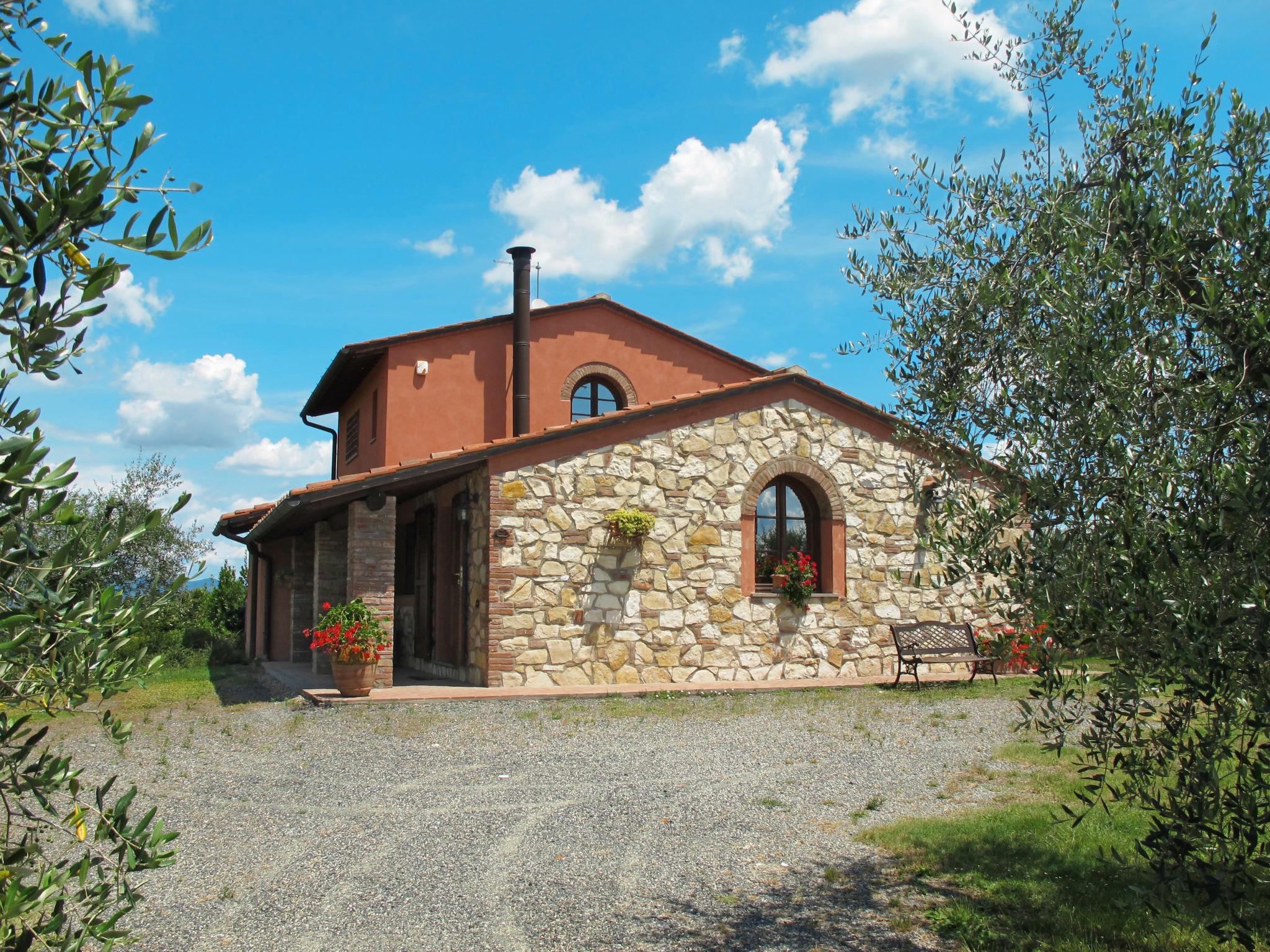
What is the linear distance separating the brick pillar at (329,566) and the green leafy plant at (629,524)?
17.1ft

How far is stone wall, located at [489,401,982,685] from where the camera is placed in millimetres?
12867

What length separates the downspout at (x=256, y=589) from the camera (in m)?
18.6

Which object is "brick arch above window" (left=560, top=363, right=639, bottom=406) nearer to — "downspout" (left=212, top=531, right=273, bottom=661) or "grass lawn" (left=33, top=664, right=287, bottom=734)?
"downspout" (left=212, top=531, right=273, bottom=661)

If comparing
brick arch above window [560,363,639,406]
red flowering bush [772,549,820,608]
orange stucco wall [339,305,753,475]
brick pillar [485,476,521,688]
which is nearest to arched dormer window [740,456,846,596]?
red flowering bush [772,549,820,608]

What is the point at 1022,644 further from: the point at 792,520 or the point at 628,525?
the point at 792,520

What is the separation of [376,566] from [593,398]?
659 centimetres

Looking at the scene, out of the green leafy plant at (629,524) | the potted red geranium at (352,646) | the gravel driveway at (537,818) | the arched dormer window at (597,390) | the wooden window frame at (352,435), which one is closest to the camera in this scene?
the gravel driveway at (537,818)

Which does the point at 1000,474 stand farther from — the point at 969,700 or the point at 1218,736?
the point at 969,700

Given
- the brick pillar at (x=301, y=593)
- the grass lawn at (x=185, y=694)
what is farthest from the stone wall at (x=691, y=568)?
the brick pillar at (x=301, y=593)

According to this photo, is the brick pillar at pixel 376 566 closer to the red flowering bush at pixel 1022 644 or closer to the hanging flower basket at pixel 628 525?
the hanging flower basket at pixel 628 525

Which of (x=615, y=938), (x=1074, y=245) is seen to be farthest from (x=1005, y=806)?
(x=1074, y=245)

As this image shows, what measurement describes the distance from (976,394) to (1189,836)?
1882 millimetres

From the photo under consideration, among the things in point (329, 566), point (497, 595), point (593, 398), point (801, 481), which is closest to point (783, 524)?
point (801, 481)

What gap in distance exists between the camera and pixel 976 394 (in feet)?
14.1
